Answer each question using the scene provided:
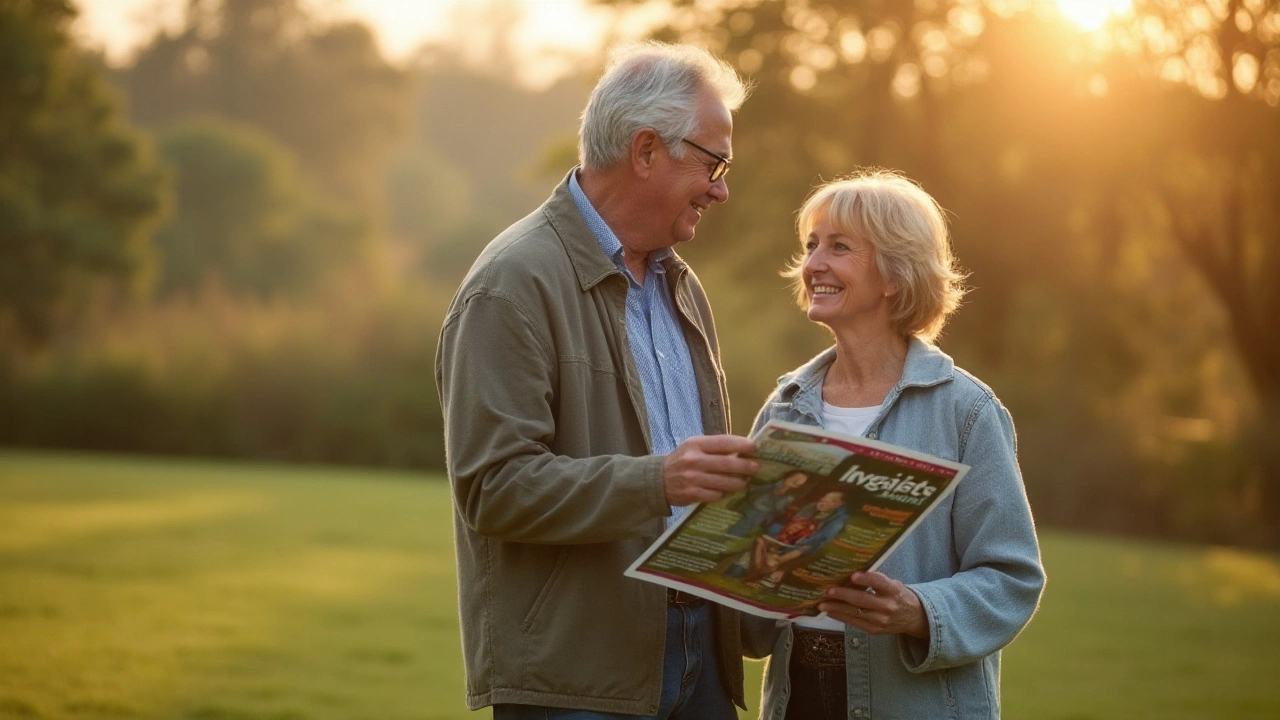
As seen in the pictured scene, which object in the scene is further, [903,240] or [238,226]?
[238,226]

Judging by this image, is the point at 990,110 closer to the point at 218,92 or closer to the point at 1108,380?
the point at 1108,380

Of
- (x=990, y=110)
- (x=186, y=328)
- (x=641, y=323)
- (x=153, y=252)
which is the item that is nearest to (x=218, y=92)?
(x=153, y=252)

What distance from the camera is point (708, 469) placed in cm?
253

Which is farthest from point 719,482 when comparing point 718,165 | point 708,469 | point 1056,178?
point 1056,178

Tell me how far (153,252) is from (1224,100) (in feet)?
86.5

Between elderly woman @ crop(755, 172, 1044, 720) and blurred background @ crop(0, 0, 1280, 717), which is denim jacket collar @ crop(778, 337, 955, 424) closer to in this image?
elderly woman @ crop(755, 172, 1044, 720)

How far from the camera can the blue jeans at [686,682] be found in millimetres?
2881

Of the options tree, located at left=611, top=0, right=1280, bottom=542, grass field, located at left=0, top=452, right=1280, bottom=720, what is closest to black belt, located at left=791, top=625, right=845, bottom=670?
grass field, located at left=0, top=452, right=1280, bottom=720

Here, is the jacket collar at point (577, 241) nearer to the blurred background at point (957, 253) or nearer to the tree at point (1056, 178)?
the blurred background at point (957, 253)

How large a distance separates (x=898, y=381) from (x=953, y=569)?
0.46 meters

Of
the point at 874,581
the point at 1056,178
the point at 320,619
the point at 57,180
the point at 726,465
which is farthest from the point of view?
the point at 57,180

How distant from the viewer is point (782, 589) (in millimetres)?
2820

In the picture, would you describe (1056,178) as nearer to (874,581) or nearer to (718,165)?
(718,165)

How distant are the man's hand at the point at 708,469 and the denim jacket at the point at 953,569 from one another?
2.07ft
